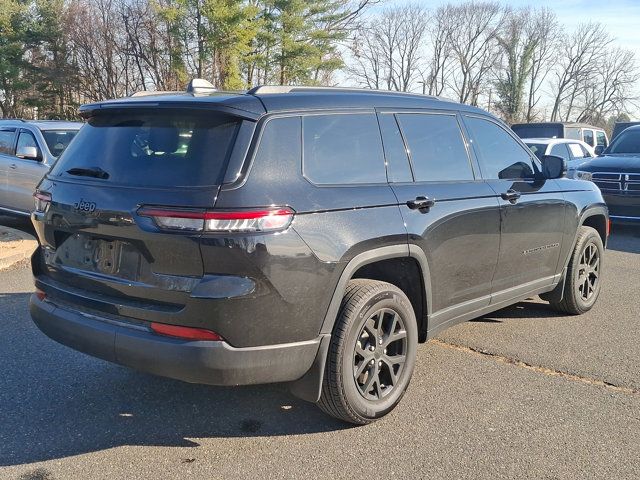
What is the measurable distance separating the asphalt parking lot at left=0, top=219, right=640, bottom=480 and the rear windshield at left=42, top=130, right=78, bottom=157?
5.52 metres

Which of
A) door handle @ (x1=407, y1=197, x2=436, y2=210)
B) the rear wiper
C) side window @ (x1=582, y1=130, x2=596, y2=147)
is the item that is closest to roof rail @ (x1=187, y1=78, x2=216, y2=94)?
the rear wiper

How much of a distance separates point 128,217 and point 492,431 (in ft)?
7.63

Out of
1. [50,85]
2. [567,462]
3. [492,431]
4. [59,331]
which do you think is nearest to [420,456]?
[492,431]

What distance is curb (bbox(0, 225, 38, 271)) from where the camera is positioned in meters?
7.24

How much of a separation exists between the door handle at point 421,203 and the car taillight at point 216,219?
3.39 ft

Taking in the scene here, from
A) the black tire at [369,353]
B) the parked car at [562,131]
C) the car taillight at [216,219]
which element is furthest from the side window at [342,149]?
the parked car at [562,131]

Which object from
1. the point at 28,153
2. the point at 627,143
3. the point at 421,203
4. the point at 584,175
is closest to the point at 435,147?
the point at 421,203

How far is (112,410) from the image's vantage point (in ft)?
11.8

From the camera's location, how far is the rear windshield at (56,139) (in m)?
9.59

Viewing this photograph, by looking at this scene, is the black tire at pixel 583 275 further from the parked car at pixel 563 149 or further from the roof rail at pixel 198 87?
the parked car at pixel 563 149

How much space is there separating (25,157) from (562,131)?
1494 centimetres

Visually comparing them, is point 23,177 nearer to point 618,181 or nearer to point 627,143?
point 618,181

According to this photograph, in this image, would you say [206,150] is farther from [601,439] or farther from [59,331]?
[601,439]

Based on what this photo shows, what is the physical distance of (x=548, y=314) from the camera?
5.77 metres
